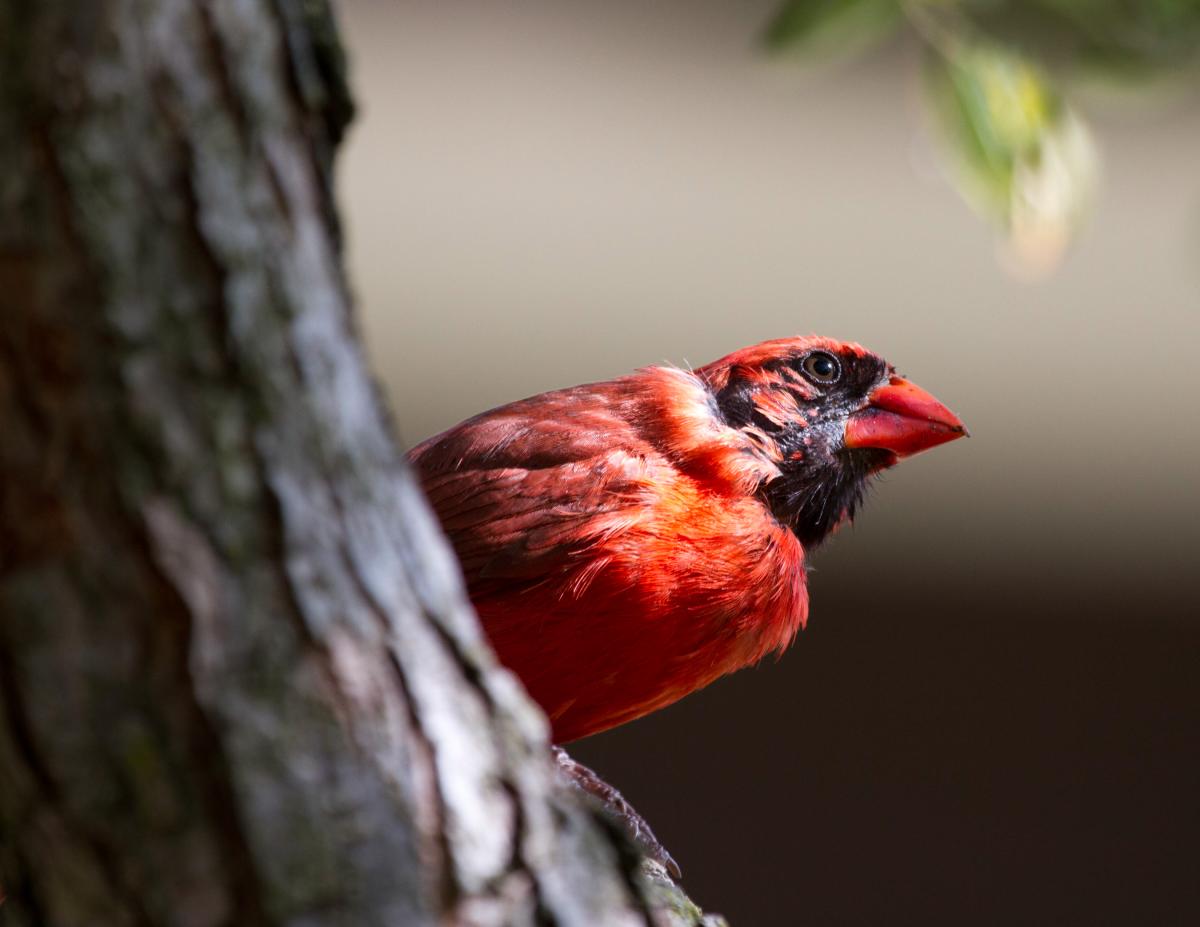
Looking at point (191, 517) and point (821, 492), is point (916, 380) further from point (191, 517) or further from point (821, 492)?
point (191, 517)

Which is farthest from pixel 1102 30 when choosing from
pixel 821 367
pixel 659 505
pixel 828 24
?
pixel 821 367

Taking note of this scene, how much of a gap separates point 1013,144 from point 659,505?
3.03 feet

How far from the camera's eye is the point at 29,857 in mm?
1427

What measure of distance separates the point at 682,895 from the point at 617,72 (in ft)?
13.5

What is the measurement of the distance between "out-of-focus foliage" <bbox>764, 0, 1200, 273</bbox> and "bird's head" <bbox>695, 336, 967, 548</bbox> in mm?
922

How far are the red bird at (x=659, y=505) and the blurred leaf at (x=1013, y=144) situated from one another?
0.82 m

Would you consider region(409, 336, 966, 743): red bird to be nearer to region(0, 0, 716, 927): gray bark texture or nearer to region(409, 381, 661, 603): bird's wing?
region(409, 381, 661, 603): bird's wing

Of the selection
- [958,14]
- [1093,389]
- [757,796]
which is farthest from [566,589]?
[1093,389]

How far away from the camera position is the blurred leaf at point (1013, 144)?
2.28 metres

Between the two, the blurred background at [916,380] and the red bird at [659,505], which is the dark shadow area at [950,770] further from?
the red bird at [659,505]

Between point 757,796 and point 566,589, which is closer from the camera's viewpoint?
point 566,589

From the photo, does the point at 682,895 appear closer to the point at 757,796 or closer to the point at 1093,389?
the point at 757,796

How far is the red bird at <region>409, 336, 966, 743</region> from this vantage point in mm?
2824

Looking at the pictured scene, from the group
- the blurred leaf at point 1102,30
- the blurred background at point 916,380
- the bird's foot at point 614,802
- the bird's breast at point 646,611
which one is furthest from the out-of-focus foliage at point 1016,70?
the blurred background at point 916,380
